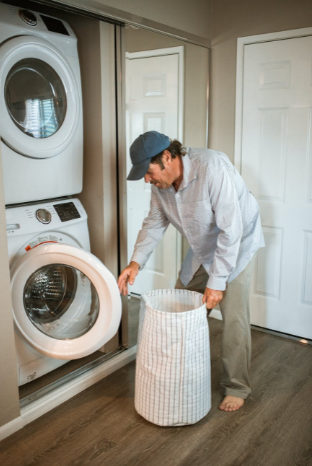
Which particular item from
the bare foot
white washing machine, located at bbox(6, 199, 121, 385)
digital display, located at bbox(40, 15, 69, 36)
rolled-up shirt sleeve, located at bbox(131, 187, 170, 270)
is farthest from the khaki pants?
digital display, located at bbox(40, 15, 69, 36)

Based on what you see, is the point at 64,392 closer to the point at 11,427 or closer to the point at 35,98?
the point at 11,427

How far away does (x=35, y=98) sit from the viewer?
2.30 metres

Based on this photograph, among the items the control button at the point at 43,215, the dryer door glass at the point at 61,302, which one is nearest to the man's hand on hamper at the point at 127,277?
the dryer door glass at the point at 61,302

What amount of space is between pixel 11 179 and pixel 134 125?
78 centimetres

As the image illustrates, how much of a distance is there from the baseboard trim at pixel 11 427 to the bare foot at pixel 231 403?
0.94 metres

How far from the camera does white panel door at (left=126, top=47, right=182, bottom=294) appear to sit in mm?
2629

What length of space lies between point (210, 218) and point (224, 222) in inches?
4.5

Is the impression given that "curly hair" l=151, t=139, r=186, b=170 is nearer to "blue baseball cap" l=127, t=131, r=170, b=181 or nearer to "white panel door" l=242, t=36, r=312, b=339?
"blue baseball cap" l=127, t=131, r=170, b=181

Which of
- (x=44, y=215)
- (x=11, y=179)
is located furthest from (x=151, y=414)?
(x=11, y=179)

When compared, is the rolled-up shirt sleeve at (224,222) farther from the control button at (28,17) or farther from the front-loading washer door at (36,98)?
the control button at (28,17)

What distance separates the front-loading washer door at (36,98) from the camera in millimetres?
2137

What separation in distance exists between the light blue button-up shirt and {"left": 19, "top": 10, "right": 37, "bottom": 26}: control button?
36.6 inches

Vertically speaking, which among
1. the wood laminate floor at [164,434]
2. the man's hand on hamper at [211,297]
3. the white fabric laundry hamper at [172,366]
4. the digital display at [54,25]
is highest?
the digital display at [54,25]

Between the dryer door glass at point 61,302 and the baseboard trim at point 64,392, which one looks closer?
the baseboard trim at point 64,392
